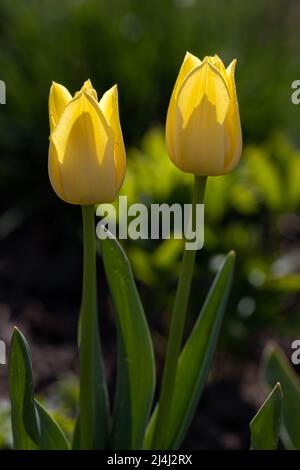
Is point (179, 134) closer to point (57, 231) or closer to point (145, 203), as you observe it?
point (145, 203)

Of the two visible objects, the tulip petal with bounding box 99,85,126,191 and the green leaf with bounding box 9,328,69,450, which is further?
the green leaf with bounding box 9,328,69,450

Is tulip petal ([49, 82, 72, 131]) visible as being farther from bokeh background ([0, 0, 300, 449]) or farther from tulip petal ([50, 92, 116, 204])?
bokeh background ([0, 0, 300, 449])

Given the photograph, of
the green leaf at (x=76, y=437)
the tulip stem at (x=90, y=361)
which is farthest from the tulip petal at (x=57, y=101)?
the green leaf at (x=76, y=437)

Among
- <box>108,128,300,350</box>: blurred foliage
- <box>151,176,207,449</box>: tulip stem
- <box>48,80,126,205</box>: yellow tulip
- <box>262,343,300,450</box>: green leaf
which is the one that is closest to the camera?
<box>48,80,126,205</box>: yellow tulip

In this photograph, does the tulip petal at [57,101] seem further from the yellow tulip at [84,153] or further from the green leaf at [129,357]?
the green leaf at [129,357]

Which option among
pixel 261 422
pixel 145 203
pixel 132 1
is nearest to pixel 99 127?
pixel 261 422

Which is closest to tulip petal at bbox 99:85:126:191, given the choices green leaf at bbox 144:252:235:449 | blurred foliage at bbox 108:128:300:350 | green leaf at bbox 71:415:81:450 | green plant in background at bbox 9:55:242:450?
green plant in background at bbox 9:55:242:450

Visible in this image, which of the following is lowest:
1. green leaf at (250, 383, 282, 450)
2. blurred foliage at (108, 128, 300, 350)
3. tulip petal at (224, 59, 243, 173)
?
green leaf at (250, 383, 282, 450)
